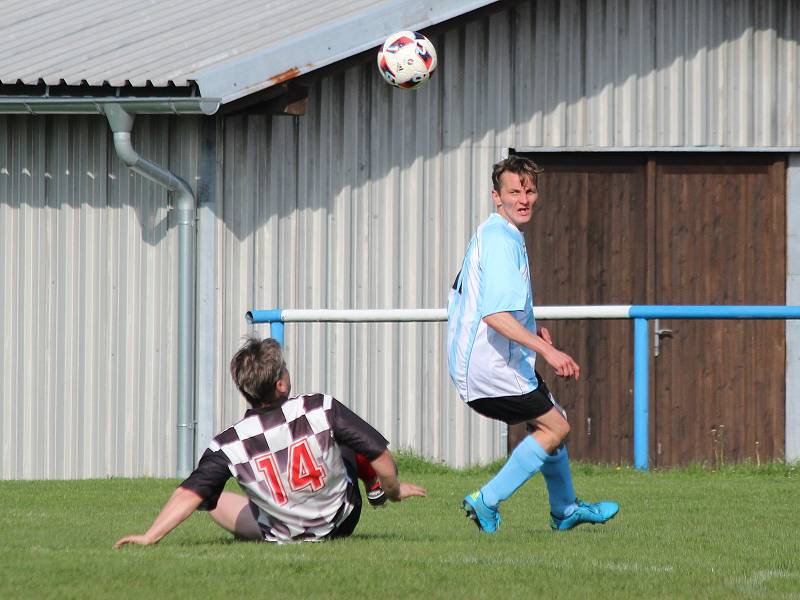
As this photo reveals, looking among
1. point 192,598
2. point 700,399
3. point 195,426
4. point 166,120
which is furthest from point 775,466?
point 192,598

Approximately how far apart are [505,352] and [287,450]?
1.38 metres

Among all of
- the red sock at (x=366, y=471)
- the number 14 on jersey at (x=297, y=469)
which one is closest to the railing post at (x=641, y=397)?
the red sock at (x=366, y=471)

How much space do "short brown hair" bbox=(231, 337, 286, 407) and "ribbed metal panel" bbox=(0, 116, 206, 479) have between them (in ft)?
22.2

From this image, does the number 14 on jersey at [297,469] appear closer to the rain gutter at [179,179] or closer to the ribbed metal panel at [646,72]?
the rain gutter at [179,179]

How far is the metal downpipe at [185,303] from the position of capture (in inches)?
498

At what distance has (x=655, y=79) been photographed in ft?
45.5

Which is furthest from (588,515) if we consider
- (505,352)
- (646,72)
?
(646,72)

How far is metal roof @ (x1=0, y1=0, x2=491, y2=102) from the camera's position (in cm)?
1209

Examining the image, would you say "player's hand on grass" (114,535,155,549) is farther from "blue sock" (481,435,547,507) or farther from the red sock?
"blue sock" (481,435,547,507)

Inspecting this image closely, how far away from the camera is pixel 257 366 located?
638 centimetres

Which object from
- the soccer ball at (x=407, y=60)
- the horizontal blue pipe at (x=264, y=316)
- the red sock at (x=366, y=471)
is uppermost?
the soccer ball at (x=407, y=60)

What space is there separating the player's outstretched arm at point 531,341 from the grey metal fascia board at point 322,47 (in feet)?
17.2

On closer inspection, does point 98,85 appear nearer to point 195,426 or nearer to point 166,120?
point 166,120

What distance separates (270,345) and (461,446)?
23.4 ft
